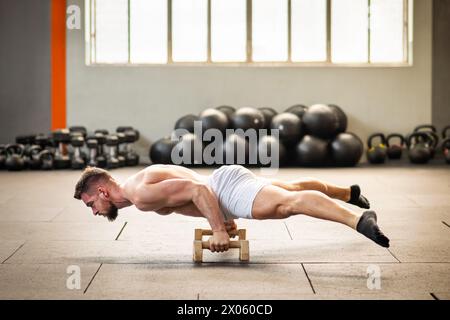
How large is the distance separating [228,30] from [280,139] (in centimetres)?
182

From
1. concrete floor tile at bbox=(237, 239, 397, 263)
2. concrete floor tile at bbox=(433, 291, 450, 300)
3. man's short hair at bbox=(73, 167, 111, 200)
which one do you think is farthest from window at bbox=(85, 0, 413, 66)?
concrete floor tile at bbox=(433, 291, 450, 300)

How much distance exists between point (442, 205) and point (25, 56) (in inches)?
254

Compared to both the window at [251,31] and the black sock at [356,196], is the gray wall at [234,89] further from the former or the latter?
the black sock at [356,196]

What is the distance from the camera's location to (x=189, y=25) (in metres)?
9.26

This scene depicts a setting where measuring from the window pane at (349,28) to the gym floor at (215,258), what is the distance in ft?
14.5

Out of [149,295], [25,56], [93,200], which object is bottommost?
[149,295]

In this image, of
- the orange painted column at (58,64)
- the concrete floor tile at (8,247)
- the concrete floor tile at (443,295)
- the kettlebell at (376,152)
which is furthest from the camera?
the orange painted column at (58,64)

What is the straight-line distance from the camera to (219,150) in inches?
331

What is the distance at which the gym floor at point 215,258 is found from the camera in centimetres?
263

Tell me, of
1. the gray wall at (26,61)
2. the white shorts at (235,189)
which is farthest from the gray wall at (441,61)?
the white shorts at (235,189)

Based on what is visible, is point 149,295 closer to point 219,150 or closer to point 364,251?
point 364,251

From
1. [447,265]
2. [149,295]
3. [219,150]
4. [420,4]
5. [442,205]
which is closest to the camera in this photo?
[149,295]

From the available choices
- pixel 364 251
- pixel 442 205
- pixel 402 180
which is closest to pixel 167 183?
pixel 364 251

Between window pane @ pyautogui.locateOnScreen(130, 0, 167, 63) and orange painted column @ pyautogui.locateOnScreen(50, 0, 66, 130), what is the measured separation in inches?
38.2
